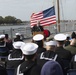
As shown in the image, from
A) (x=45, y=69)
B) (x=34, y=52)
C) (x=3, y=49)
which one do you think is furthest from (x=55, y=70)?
(x=3, y=49)

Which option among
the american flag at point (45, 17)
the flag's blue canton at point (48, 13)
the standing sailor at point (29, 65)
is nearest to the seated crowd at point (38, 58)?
the standing sailor at point (29, 65)

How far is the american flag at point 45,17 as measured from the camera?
682 inches

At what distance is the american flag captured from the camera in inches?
682

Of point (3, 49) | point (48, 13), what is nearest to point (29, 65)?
point (3, 49)

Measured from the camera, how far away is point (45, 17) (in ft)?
58.6

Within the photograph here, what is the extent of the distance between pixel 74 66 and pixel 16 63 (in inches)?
49.7

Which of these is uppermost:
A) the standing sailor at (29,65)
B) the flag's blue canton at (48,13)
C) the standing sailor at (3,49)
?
the standing sailor at (29,65)

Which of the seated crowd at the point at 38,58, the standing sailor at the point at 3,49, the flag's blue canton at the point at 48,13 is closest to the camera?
the seated crowd at the point at 38,58

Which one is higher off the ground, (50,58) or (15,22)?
(50,58)

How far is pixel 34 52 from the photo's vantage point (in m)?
4.73

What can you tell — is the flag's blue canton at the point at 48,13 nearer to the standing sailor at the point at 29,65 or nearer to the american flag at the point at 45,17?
the american flag at the point at 45,17

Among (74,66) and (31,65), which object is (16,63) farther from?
(31,65)

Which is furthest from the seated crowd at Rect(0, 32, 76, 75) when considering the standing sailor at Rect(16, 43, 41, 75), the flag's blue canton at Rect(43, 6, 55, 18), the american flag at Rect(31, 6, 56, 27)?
the flag's blue canton at Rect(43, 6, 55, 18)

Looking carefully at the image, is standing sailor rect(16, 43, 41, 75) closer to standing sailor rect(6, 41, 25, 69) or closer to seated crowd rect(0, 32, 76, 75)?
seated crowd rect(0, 32, 76, 75)
